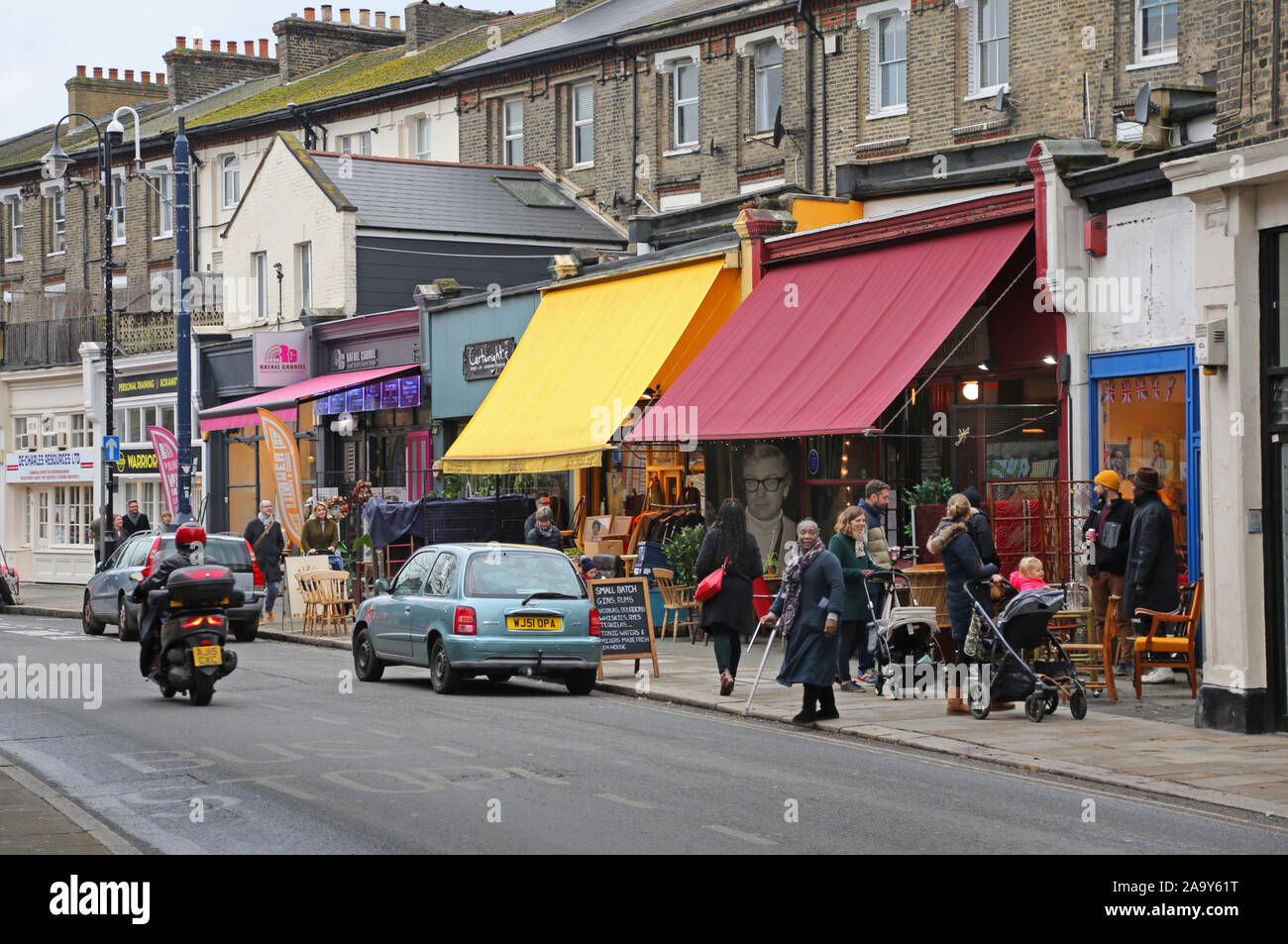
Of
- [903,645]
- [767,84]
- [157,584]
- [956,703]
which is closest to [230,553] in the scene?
[157,584]

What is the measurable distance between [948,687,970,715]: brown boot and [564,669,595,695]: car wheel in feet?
12.7

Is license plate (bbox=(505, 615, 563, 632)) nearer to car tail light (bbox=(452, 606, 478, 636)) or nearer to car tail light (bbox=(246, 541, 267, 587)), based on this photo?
car tail light (bbox=(452, 606, 478, 636))

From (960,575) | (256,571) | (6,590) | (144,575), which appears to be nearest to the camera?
(960,575)

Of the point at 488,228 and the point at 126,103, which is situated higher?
the point at 126,103

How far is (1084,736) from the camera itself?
13.5 m

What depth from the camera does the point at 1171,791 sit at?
36.6 ft

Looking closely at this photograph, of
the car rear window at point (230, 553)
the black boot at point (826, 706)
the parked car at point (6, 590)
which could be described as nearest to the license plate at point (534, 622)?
the black boot at point (826, 706)

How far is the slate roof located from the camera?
119 ft

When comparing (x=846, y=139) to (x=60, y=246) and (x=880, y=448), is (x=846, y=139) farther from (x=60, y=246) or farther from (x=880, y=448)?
(x=60, y=246)

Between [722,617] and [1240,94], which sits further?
[722,617]

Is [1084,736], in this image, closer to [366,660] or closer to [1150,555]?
[1150,555]

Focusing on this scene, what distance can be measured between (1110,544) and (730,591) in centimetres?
363

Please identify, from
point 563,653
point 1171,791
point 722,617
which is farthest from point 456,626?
point 1171,791
